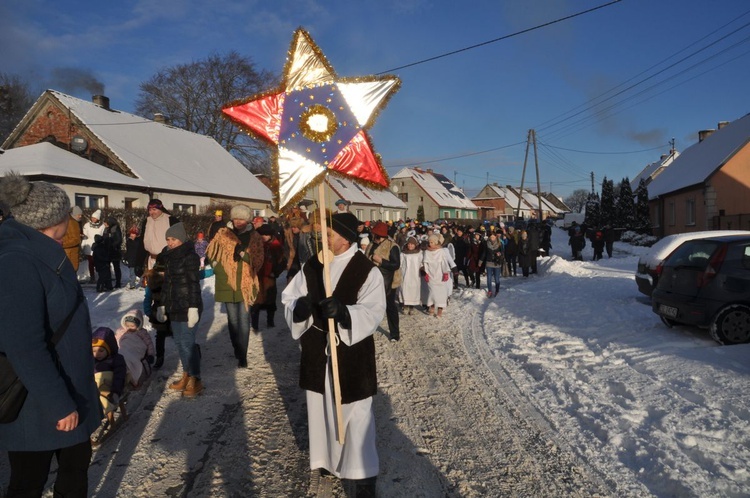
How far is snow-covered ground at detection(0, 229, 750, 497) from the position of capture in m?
3.61

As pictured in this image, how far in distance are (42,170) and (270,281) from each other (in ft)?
46.2

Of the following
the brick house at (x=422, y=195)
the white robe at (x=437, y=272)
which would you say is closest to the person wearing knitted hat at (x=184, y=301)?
the white robe at (x=437, y=272)

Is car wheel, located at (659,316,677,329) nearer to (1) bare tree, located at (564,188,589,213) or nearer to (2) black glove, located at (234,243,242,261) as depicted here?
(2) black glove, located at (234,243,242,261)

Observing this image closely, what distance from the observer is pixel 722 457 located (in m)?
3.79

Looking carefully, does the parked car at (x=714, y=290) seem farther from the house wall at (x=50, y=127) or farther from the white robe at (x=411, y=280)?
the house wall at (x=50, y=127)

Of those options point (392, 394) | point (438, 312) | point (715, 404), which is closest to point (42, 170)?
point (438, 312)

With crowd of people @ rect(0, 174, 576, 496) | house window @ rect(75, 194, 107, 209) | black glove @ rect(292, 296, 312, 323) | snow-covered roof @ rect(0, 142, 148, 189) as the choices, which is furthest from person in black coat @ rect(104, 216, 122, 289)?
black glove @ rect(292, 296, 312, 323)

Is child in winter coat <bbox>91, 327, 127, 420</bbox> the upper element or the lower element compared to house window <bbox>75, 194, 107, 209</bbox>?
lower

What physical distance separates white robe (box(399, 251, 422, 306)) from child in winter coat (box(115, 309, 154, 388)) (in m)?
5.72

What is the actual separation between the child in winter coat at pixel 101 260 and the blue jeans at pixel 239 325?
7086mm

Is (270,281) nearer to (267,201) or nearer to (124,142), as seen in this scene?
(124,142)

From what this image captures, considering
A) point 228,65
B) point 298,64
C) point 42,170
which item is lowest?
point 298,64

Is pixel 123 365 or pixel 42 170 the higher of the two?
pixel 42 170

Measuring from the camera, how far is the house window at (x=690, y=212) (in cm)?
2723
